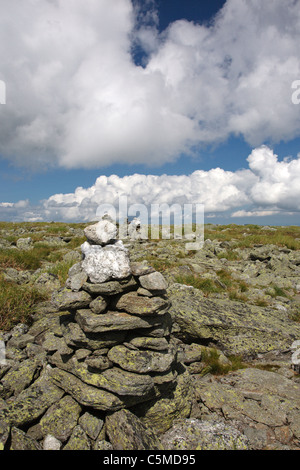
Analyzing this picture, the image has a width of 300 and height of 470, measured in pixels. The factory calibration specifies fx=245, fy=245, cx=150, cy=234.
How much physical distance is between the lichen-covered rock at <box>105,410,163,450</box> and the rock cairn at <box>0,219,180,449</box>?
0.27 ft

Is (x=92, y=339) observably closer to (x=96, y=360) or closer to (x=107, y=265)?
(x=96, y=360)

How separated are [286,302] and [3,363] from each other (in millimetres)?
13735

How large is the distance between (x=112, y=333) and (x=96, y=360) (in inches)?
29.4

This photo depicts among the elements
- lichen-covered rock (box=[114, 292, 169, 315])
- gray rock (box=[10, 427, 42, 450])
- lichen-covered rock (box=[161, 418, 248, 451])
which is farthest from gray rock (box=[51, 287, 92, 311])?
lichen-covered rock (box=[161, 418, 248, 451])

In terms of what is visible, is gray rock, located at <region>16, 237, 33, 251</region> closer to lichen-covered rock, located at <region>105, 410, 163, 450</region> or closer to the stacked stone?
the stacked stone

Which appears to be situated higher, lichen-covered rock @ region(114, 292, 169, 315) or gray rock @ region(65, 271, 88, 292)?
gray rock @ region(65, 271, 88, 292)

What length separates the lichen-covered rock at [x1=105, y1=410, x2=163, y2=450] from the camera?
16.7 ft

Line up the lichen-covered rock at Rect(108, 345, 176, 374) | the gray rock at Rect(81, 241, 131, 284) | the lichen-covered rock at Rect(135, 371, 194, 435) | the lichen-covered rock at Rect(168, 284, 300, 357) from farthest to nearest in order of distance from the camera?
the lichen-covered rock at Rect(168, 284, 300, 357)
the gray rock at Rect(81, 241, 131, 284)
the lichen-covered rock at Rect(135, 371, 194, 435)
the lichen-covered rock at Rect(108, 345, 176, 374)

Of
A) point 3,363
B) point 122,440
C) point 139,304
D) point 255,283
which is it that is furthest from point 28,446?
point 255,283

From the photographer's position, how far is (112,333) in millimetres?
6484

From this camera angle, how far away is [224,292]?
1424 cm

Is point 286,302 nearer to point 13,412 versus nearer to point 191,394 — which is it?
point 191,394

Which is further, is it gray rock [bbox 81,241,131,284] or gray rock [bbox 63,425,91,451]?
gray rock [bbox 81,241,131,284]

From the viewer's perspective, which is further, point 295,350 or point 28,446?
point 295,350
